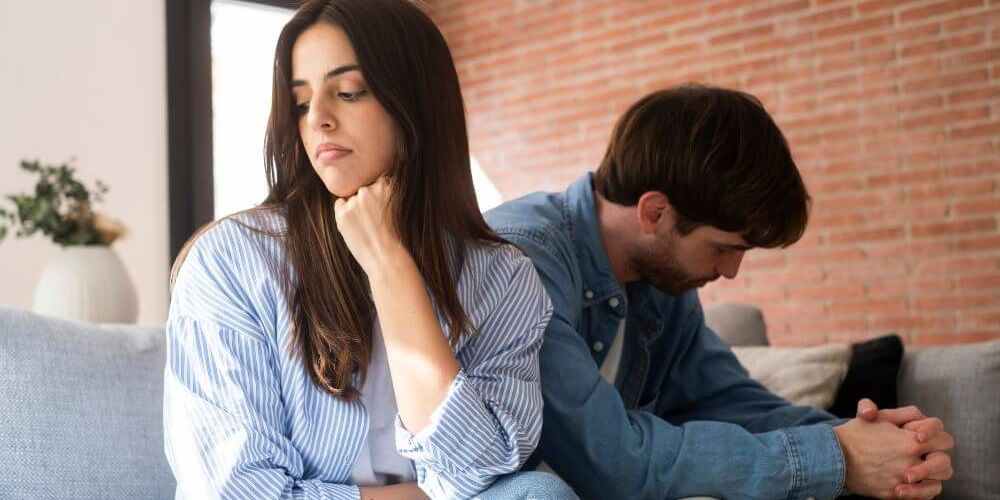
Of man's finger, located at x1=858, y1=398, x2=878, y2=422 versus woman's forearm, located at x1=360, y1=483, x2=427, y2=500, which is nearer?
woman's forearm, located at x1=360, y1=483, x2=427, y2=500

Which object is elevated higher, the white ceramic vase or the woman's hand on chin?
the woman's hand on chin

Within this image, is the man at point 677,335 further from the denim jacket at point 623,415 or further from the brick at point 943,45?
the brick at point 943,45

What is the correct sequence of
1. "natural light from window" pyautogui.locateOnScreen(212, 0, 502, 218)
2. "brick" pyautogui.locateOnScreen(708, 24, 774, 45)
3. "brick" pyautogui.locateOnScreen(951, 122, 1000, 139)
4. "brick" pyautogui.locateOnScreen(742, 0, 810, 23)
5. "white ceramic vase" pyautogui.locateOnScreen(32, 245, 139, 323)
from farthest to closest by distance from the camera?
"natural light from window" pyautogui.locateOnScreen(212, 0, 502, 218)
"brick" pyautogui.locateOnScreen(708, 24, 774, 45)
"brick" pyautogui.locateOnScreen(742, 0, 810, 23)
"brick" pyautogui.locateOnScreen(951, 122, 1000, 139)
"white ceramic vase" pyautogui.locateOnScreen(32, 245, 139, 323)

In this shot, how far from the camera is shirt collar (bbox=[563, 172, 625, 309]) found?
191 centimetres

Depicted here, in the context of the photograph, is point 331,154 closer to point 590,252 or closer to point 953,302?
point 590,252

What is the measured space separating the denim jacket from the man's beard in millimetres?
57

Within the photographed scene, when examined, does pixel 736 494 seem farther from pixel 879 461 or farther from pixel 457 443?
pixel 457 443

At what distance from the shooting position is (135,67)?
4859mm

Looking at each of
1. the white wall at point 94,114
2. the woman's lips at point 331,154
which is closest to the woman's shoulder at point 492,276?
the woman's lips at point 331,154

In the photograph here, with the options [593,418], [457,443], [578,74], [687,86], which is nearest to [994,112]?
[578,74]

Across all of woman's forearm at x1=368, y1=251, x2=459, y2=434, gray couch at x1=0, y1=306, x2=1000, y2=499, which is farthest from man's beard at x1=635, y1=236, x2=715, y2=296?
gray couch at x1=0, y1=306, x2=1000, y2=499

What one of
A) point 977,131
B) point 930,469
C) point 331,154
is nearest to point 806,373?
point 930,469

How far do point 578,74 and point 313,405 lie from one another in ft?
14.8

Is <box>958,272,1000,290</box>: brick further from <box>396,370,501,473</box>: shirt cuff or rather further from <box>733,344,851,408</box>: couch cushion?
<box>396,370,501,473</box>: shirt cuff
